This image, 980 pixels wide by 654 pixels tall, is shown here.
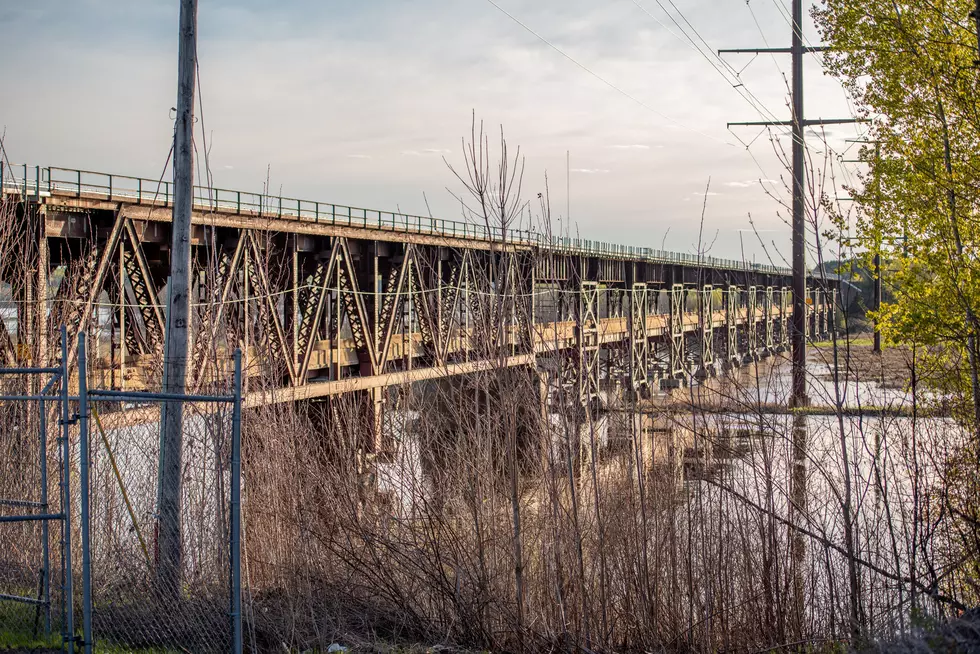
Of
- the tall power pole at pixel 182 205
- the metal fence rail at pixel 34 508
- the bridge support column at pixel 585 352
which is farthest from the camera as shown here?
the tall power pole at pixel 182 205

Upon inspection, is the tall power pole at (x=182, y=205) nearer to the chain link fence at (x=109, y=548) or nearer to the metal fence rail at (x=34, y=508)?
the chain link fence at (x=109, y=548)

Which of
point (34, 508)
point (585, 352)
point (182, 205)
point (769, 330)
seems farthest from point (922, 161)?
point (769, 330)

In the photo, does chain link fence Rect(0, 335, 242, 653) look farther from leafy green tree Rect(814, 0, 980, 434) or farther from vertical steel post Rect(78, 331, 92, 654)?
leafy green tree Rect(814, 0, 980, 434)

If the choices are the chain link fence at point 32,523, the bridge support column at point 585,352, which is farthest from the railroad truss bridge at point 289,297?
the chain link fence at point 32,523

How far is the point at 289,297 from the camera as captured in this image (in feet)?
86.8

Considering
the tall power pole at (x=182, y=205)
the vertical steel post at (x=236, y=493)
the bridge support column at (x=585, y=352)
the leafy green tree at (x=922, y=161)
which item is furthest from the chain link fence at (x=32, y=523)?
the leafy green tree at (x=922, y=161)

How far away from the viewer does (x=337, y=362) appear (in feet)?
88.0

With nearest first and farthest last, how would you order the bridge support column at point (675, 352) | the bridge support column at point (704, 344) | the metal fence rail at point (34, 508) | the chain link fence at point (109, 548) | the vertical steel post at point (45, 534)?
the chain link fence at point (109, 548) < the metal fence rail at point (34, 508) < the vertical steel post at point (45, 534) < the bridge support column at point (704, 344) < the bridge support column at point (675, 352)

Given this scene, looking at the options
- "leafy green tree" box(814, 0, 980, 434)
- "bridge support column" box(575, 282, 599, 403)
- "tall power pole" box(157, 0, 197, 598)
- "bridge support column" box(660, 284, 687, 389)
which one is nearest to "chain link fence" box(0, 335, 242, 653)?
"tall power pole" box(157, 0, 197, 598)

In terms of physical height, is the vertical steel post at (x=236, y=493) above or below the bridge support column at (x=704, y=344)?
below

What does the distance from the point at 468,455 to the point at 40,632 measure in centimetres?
481

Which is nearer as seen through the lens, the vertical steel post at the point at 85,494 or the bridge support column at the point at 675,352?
the vertical steel post at the point at 85,494

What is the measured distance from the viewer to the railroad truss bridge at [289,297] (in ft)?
31.0

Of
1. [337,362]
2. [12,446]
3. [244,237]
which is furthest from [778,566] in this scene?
[337,362]
